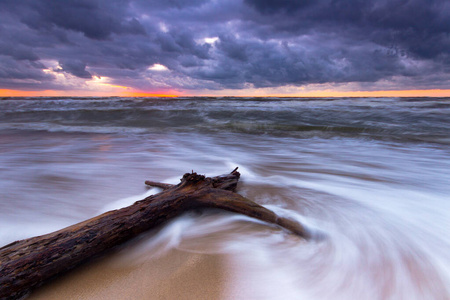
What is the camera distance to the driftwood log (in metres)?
1.14

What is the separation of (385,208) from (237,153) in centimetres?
342

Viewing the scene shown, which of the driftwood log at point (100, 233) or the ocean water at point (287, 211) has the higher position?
the driftwood log at point (100, 233)

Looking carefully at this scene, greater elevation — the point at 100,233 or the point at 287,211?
the point at 100,233

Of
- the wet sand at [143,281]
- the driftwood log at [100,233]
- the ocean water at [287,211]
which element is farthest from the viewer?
the ocean water at [287,211]

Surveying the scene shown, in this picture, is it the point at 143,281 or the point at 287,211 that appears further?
the point at 287,211

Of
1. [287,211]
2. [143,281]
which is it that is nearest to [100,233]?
[143,281]

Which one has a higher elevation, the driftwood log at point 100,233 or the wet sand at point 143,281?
the driftwood log at point 100,233

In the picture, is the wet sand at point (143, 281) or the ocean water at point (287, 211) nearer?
the wet sand at point (143, 281)

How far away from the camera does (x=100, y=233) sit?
1.43m

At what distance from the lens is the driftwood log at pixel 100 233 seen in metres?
1.14

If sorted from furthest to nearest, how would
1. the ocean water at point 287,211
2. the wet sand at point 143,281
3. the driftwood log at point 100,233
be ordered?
1. the ocean water at point 287,211
2. the wet sand at point 143,281
3. the driftwood log at point 100,233

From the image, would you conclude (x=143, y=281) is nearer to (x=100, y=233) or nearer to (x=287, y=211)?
(x=100, y=233)

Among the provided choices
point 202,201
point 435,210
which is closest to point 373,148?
point 435,210

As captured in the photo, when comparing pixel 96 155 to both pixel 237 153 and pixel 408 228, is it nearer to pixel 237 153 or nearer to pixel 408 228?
pixel 237 153
